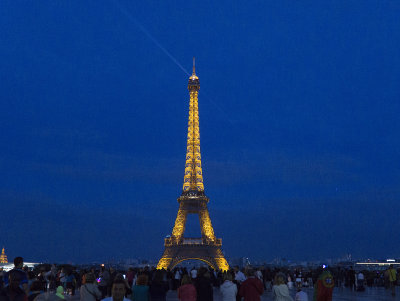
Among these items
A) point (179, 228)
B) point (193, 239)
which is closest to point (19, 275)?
point (179, 228)

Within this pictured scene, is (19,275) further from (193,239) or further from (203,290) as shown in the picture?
(193,239)

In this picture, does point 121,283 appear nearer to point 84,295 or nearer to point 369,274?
point 84,295

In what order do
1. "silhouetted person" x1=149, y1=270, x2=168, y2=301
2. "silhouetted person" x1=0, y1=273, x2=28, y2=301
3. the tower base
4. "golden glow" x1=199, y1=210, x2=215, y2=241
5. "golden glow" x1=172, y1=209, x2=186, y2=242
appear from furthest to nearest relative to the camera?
"golden glow" x1=199, y1=210, x2=215, y2=241
"golden glow" x1=172, y1=209, x2=186, y2=242
the tower base
"silhouetted person" x1=149, y1=270, x2=168, y2=301
"silhouetted person" x1=0, y1=273, x2=28, y2=301

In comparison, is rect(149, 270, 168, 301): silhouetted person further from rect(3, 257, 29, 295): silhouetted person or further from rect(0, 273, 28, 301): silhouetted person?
rect(0, 273, 28, 301): silhouetted person

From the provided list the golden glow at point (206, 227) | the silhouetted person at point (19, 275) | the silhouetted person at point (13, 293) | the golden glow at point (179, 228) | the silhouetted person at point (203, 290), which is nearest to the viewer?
the silhouetted person at point (13, 293)

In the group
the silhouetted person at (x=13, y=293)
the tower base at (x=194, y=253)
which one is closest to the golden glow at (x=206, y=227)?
the tower base at (x=194, y=253)

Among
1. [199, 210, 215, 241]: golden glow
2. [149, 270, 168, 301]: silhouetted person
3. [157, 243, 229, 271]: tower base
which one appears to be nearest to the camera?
[149, 270, 168, 301]: silhouetted person

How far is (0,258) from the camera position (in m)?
106

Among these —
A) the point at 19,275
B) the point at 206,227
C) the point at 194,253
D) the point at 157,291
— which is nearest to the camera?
the point at 19,275

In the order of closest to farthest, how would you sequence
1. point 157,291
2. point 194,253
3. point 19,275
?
1. point 19,275
2. point 157,291
3. point 194,253

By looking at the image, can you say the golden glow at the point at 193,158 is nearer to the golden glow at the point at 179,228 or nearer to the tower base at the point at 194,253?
the golden glow at the point at 179,228

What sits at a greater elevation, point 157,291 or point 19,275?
point 19,275

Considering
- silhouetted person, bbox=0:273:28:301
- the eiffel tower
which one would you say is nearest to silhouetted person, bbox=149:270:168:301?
silhouetted person, bbox=0:273:28:301

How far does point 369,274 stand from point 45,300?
Answer: 3592cm
